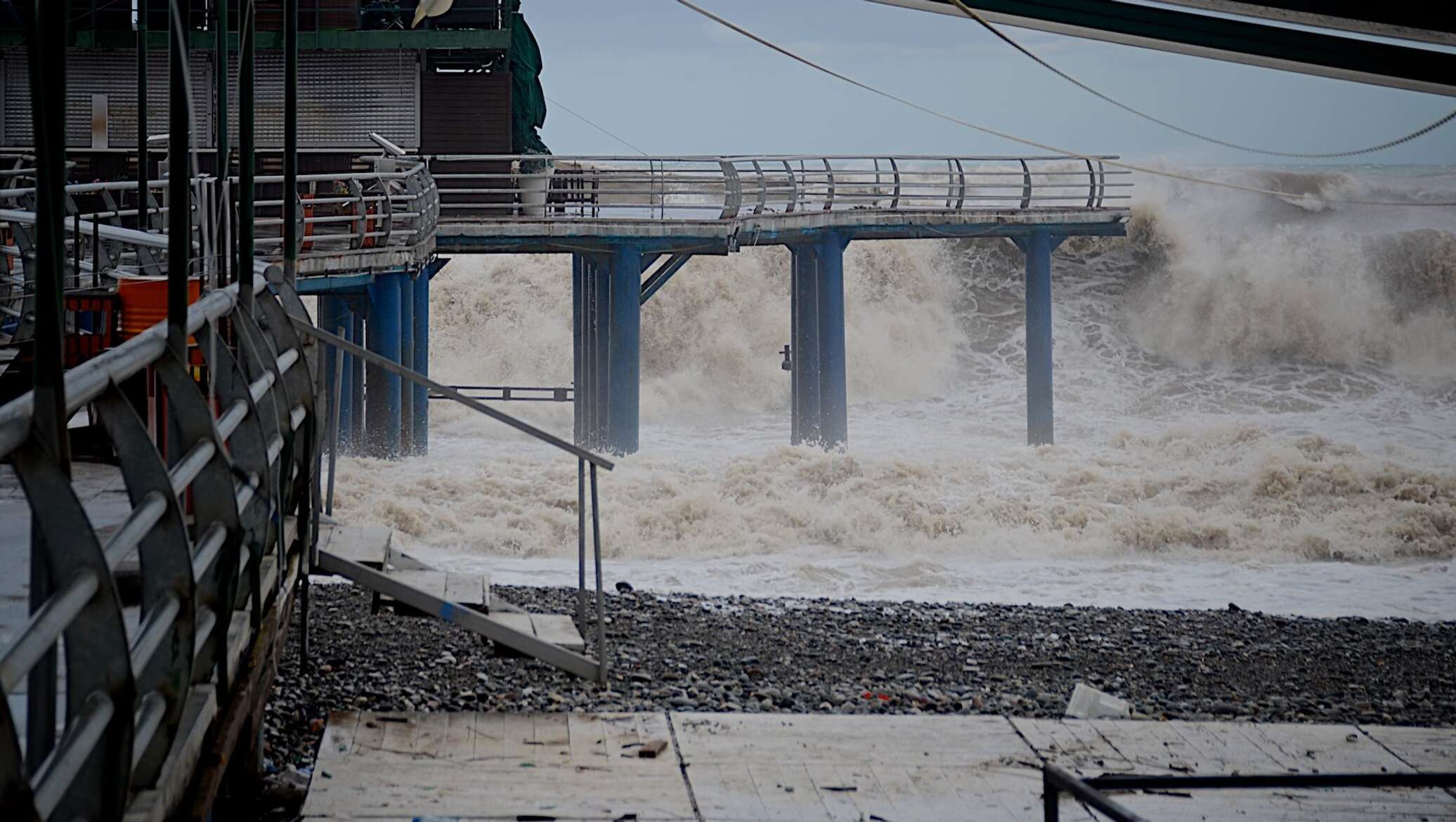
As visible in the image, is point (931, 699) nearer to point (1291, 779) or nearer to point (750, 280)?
point (1291, 779)

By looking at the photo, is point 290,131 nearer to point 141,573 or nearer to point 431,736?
point 431,736

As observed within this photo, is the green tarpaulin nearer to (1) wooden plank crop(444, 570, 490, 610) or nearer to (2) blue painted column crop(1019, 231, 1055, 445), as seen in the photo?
(2) blue painted column crop(1019, 231, 1055, 445)

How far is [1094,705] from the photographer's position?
7809 millimetres

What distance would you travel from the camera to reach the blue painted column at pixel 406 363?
20.6 metres

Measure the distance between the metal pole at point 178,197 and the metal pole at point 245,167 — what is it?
106 centimetres

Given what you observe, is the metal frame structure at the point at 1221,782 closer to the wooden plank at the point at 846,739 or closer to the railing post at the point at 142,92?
the wooden plank at the point at 846,739

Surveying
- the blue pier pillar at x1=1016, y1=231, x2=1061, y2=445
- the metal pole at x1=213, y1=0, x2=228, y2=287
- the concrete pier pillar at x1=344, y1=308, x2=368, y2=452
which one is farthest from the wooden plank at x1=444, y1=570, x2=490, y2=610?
the blue pier pillar at x1=1016, y1=231, x2=1061, y2=445

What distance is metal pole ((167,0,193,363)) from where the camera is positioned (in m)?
3.74

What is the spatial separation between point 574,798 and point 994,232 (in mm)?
21441

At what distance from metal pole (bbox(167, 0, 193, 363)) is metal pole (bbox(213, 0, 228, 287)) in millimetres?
1028

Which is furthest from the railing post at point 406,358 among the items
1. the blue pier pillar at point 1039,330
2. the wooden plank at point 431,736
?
the wooden plank at point 431,736

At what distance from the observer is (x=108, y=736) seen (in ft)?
8.35

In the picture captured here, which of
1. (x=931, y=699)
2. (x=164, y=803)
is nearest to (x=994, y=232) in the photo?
(x=931, y=699)

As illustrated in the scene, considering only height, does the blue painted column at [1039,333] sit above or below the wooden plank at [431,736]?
above
